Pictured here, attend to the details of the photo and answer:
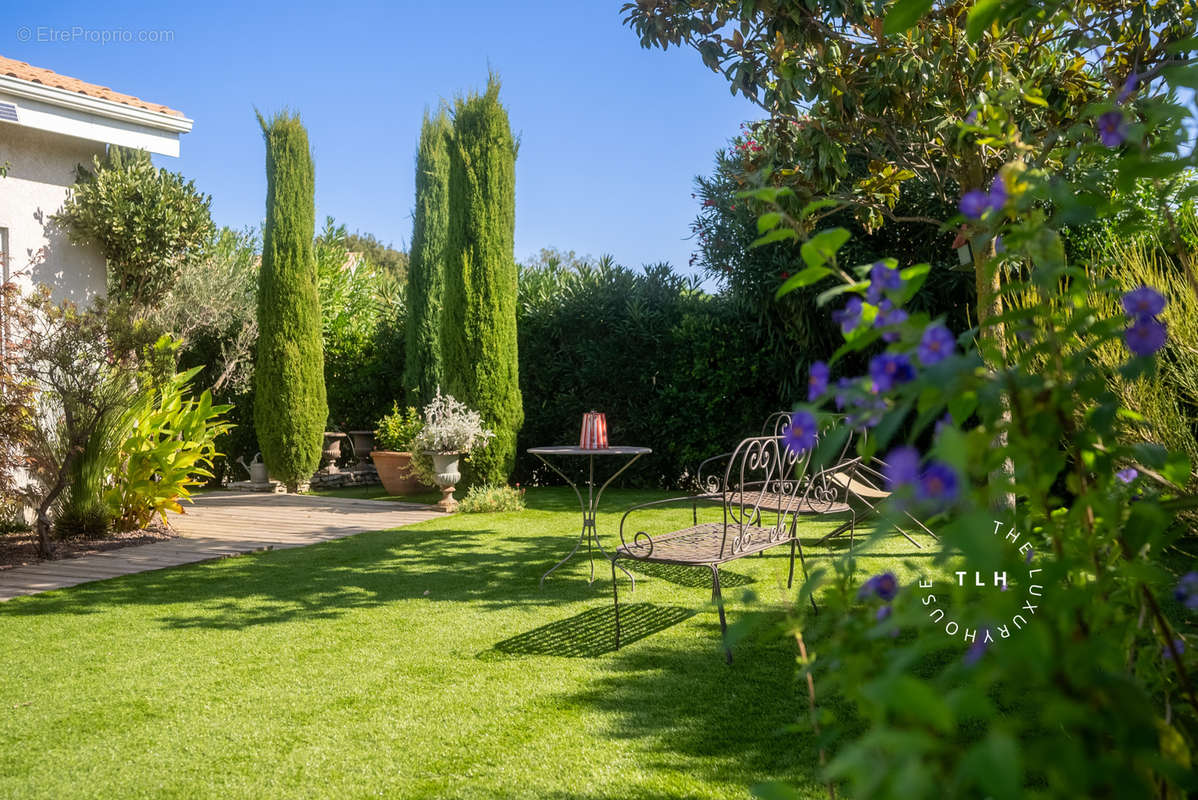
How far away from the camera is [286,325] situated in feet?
36.4

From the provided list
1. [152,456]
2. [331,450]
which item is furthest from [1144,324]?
[331,450]

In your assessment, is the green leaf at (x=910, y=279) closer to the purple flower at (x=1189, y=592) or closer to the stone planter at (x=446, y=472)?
the purple flower at (x=1189, y=592)

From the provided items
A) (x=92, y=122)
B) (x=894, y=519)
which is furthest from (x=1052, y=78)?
(x=92, y=122)

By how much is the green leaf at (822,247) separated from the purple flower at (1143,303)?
13.0 inches

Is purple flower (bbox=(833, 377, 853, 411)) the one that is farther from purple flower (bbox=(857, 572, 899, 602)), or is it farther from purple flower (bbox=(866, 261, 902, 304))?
purple flower (bbox=(857, 572, 899, 602))

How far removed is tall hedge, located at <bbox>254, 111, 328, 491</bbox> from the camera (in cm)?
1101

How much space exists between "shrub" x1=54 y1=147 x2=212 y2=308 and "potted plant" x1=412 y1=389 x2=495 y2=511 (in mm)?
3240

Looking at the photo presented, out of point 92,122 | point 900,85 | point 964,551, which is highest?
point 92,122

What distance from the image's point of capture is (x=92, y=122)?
795 centimetres

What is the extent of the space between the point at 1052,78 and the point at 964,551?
524 centimetres

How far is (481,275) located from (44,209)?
4.49 meters

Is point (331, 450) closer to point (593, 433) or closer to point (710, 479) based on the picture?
point (710, 479)

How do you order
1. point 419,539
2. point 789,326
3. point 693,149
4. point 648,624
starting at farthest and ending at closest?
point 693,149 → point 789,326 → point 419,539 → point 648,624

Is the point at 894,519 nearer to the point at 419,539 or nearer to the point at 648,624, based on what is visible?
the point at 648,624
